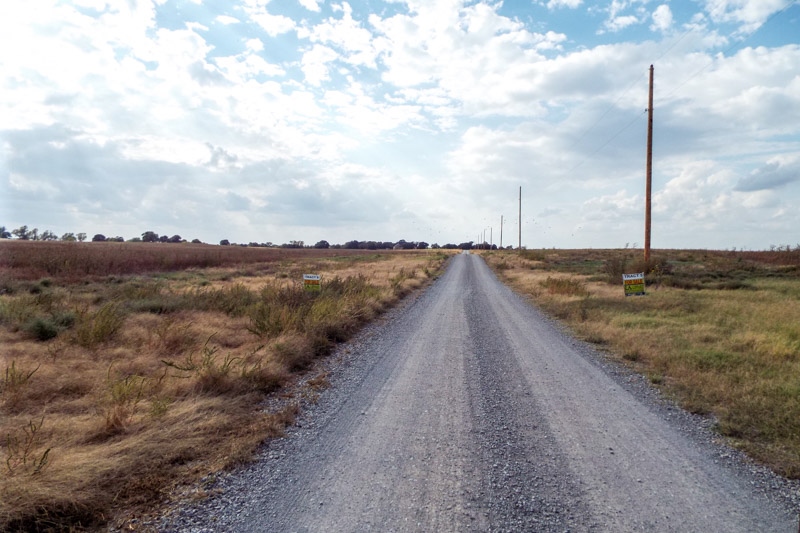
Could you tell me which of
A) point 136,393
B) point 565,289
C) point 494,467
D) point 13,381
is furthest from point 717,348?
point 13,381

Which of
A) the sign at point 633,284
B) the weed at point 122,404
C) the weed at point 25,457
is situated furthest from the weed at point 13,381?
the sign at point 633,284

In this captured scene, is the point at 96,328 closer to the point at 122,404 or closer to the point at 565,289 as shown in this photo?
the point at 122,404

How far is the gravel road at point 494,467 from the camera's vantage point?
3623 mm

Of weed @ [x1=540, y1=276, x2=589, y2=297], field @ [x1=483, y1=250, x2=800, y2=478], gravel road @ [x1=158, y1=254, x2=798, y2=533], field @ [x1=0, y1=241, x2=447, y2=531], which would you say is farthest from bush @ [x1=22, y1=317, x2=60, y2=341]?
weed @ [x1=540, y1=276, x2=589, y2=297]

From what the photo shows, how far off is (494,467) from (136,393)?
15.0 ft

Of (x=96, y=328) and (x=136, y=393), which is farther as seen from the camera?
(x=96, y=328)

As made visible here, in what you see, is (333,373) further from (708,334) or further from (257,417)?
(708,334)

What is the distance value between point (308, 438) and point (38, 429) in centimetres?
272

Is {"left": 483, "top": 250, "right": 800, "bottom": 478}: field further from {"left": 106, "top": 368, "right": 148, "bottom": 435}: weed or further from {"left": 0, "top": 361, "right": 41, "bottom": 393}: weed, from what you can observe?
{"left": 0, "top": 361, "right": 41, "bottom": 393}: weed

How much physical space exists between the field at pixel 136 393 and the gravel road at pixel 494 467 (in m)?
0.59

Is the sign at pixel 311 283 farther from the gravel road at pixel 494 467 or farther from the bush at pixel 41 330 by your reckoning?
the gravel road at pixel 494 467

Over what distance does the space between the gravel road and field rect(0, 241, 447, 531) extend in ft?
1.92

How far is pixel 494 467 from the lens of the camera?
14.7 ft

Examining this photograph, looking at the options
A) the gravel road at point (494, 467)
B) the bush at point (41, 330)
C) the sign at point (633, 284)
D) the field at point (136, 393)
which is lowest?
the gravel road at point (494, 467)
